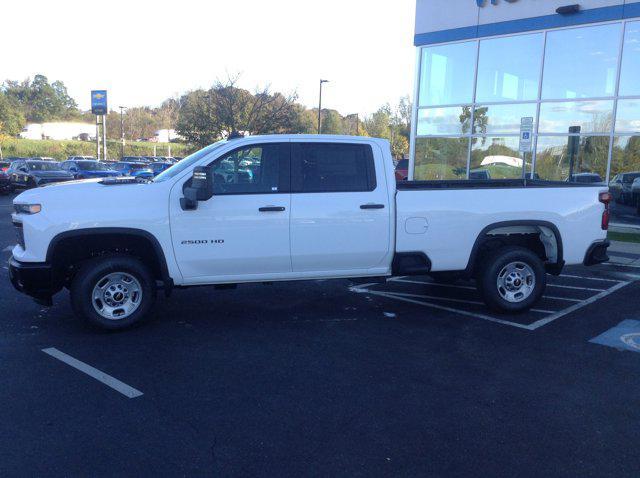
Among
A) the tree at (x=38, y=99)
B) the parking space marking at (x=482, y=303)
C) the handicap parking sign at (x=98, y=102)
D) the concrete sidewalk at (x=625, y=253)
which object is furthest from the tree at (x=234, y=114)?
the tree at (x=38, y=99)

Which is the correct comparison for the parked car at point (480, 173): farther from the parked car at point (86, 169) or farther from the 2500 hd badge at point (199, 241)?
the parked car at point (86, 169)

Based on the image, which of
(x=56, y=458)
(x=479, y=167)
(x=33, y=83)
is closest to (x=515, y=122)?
(x=479, y=167)

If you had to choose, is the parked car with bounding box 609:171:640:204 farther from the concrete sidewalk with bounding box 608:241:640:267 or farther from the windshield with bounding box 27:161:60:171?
the windshield with bounding box 27:161:60:171

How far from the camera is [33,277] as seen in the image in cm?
566

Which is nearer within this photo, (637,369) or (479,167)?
(637,369)

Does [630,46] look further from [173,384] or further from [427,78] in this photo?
[173,384]

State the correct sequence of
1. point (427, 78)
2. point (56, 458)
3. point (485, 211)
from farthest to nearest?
1. point (427, 78)
2. point (485, 211)
3. point (56, 458)

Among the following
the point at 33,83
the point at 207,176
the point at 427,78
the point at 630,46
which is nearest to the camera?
the point at 207,176

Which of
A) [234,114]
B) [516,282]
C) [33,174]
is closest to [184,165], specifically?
[516,282]

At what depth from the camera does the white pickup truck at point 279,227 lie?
18.8 ft

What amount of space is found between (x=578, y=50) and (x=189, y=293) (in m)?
13.2

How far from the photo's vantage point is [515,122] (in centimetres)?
1717

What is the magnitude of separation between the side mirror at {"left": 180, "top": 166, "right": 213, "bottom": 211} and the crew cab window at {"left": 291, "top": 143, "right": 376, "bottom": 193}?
925 millimetres

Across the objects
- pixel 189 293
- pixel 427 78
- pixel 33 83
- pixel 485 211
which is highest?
pixel 33 83
